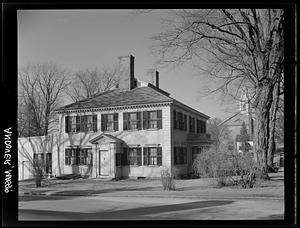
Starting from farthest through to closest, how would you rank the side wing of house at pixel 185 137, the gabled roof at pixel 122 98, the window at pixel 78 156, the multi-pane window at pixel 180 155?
the window at pixel 78 156 < the gabled roof at pixel 122 98 < the multi-pane window at pixel 180 155 < the side wing of house at pixel 185 137

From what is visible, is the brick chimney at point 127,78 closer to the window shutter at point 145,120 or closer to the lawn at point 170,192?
the window shutter at point 145,120

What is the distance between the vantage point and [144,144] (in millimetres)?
16750

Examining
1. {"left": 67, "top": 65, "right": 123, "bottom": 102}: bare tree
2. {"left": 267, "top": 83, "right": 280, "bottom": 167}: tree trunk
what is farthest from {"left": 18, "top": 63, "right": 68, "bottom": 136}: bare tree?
{"left": 267, "top": 83, "right": 280, "bottom": 167}: tree trunk

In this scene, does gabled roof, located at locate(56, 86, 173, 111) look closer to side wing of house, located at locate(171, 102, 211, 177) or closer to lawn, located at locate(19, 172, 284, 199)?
side wing of house, located at locate(171, 102, 211, 177)

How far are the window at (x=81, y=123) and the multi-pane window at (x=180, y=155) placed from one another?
13.2 feet

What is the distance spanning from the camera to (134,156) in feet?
56.2

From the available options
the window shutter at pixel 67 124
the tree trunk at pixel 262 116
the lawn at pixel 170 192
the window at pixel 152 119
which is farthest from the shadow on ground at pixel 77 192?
the window shutter at pixel 67 124

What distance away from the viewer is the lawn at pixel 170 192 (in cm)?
1106

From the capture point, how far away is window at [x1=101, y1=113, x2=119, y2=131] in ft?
55.3

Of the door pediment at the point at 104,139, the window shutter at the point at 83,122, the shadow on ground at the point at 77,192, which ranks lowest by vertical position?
the shadow on ground at the point at 77,192

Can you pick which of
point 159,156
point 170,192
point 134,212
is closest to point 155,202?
point 134,212

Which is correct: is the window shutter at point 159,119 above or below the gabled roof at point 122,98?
below

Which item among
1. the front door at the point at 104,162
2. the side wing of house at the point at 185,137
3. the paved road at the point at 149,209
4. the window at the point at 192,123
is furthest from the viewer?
the front door at the point at 104,162
